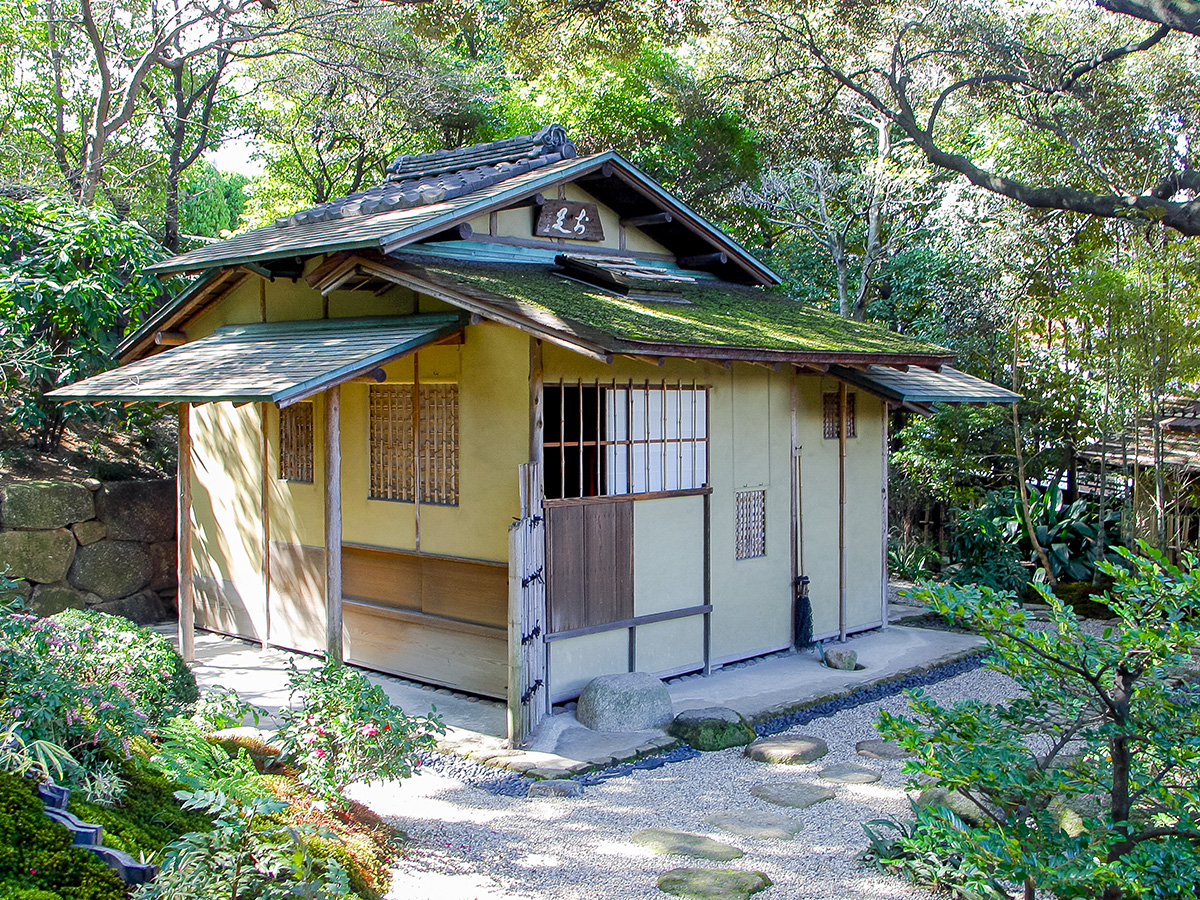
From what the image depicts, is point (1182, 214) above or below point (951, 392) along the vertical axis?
above

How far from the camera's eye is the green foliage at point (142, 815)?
3.70m

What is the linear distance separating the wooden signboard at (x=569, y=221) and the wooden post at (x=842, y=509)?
10.3 feet

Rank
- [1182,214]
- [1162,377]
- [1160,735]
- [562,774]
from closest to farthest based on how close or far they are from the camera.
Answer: [1160,735]
[562,774]
[1162,377]
[1182,214]

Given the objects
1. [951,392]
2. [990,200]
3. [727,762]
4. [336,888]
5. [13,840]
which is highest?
[990,200]

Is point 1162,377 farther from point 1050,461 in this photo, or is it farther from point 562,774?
point 562,774

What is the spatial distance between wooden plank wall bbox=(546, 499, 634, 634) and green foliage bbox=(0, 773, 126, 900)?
494 cm

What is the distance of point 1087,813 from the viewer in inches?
216

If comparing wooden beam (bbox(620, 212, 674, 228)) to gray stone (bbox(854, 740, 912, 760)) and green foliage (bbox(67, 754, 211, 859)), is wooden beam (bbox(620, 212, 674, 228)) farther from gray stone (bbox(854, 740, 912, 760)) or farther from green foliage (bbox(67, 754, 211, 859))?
green foliage (bbox(67, 754, 211, 859))

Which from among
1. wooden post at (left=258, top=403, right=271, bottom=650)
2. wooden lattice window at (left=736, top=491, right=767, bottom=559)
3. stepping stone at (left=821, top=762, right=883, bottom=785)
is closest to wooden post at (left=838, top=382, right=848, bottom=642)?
wooden lattice window at (left=736, top=491, right=767, bottom=559)

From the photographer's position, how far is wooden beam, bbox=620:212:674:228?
34.7ft

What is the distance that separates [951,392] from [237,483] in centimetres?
786

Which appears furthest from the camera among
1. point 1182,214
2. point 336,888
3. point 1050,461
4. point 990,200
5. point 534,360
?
point 990,200

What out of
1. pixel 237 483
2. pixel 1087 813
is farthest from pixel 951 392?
pixel 237 483

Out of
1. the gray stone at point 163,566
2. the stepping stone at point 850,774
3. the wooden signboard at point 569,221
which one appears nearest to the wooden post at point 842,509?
the wooden signboard at point 569,221
